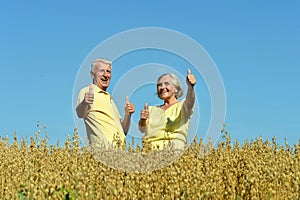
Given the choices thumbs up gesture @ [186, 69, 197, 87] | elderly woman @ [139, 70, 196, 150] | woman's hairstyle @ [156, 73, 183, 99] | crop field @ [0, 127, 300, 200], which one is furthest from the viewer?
elderly woman @ [139, 70, 196, 150]

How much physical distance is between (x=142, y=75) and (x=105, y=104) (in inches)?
33.5

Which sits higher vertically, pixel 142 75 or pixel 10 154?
pixel 142 75

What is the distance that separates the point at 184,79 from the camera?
581cm

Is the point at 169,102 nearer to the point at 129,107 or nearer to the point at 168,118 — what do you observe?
the point at 168,118

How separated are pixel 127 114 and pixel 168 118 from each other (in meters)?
0.53

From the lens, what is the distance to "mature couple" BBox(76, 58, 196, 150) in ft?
20.0

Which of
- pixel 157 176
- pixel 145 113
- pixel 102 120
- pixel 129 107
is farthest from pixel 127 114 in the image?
pixel 157 176

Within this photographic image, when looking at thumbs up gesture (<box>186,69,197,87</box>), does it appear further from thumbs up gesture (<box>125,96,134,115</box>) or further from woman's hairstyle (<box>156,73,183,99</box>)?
thumbs up gesture (<box>125,96,134,115</box>)

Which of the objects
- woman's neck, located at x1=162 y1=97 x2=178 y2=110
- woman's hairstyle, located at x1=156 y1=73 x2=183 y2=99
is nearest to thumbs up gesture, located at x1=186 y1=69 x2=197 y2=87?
woman's hairstyle, located at x1=156 y1=73 x2=183 y2=99

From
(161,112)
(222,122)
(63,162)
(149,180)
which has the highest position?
(161,112)

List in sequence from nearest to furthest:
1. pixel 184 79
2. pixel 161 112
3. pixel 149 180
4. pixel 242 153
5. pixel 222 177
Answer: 1. pixel 149 180
2. pixel 222 177
3. pixel 242 153
4. pixel 184 79
5. pixel 161 112

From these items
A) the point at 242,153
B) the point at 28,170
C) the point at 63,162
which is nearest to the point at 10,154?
the point at 63,162

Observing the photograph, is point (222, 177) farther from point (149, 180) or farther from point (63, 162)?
point (63, 162)

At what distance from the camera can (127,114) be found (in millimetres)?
6133
